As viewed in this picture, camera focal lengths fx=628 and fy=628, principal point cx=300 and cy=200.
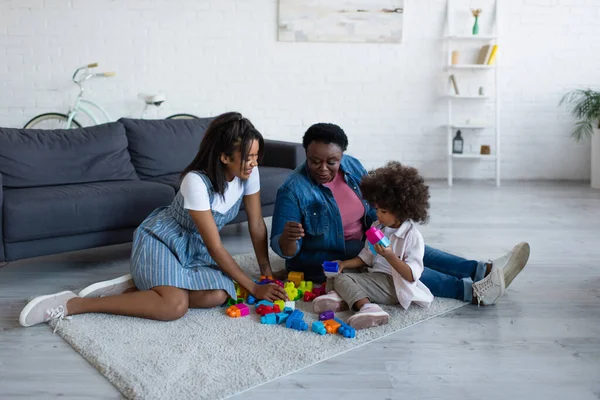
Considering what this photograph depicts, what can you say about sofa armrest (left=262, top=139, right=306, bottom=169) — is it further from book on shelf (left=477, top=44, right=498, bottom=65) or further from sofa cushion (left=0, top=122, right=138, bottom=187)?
book on shelf (left=477, top=44, right=498, bottom=65)

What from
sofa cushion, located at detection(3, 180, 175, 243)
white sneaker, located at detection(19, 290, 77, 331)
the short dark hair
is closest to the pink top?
the short dark hair

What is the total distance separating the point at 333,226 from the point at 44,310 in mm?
1287

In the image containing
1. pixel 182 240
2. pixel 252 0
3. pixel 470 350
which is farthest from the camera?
pixel 252 0

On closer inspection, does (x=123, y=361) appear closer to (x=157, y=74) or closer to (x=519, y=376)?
(x=519, y=376)

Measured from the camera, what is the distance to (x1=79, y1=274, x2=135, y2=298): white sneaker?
8.75 ft

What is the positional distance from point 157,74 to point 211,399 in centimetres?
478

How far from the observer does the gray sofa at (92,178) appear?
10.1 ft

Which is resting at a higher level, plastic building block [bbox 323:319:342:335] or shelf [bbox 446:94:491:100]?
shelf [bbox 446:94:491:100]

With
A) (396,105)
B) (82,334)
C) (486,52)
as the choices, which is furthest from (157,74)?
(82,334)

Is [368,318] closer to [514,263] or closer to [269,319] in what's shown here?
[269,319]

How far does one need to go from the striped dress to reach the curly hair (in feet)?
2.27

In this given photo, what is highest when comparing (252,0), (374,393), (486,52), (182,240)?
(252,0)

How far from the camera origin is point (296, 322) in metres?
2.44

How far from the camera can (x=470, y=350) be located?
2279 mm
